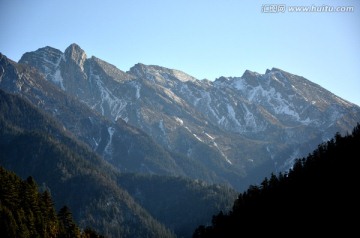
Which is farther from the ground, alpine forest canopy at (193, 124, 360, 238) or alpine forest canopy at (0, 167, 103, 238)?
alpine forest canopy at (193, 124, 360, 238)

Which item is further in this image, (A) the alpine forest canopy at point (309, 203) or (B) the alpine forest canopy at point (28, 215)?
(B) the alpine forest canopy at point (28, 215)

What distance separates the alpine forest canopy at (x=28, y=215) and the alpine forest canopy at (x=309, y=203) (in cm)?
4031

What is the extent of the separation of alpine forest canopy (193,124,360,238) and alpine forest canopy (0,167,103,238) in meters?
40.3

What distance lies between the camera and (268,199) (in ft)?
506

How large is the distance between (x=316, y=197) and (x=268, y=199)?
19.4 metres

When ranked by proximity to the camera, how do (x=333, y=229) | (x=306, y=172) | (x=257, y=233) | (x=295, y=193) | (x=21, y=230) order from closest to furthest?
(x=333, y=229), (x=21, y=230), (x=257, y=233), (x=295, y=193), (x=306, y=172)

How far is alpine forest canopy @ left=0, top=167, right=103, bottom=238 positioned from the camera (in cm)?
12450

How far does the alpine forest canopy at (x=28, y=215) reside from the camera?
124500 millimetres

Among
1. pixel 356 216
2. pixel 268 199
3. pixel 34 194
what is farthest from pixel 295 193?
pixel 34 194

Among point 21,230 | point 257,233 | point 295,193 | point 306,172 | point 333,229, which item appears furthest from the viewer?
point 306,172

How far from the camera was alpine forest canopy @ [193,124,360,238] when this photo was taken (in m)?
121

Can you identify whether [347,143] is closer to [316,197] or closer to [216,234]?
[316,197]

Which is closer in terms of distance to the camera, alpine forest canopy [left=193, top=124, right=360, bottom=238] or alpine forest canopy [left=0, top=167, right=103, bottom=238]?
alpine forest canopy [left=193, top=124, right=360, bottom=238]

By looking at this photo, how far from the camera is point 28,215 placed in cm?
13025
